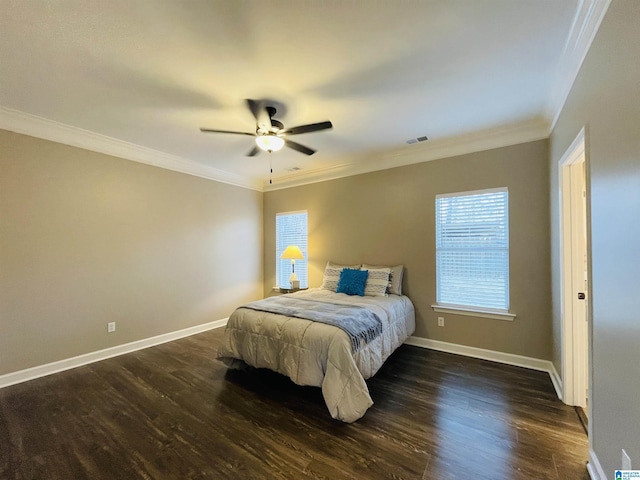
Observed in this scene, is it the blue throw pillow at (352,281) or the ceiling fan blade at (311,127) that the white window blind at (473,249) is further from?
the ceiling fan blade at (311,127)

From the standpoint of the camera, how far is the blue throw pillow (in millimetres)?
3750

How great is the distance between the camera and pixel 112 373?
117 inches

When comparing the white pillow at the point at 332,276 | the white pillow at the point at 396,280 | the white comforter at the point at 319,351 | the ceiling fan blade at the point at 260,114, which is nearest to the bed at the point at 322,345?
the white comforter at the point at 319,351

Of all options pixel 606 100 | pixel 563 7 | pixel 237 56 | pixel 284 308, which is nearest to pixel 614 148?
pixel 606 100

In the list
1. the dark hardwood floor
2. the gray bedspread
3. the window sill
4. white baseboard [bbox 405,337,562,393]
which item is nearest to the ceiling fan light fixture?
the gray bedspread

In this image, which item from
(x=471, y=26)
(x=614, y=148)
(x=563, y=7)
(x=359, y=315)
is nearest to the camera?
(x=614, y=148)

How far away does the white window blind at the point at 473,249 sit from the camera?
3232 millimetres

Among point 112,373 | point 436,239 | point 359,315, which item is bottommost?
point 112,373

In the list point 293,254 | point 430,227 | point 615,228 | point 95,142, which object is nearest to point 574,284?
point 615,228

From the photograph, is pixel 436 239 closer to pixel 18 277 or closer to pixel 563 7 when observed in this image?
pixel 563 7

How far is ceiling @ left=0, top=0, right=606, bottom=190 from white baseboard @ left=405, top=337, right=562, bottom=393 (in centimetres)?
259

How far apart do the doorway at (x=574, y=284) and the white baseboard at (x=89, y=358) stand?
475cm

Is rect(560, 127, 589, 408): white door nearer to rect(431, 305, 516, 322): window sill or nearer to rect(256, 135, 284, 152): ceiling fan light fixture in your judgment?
rect(431, 305, 516, 322): window sill

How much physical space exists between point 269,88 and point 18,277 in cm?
332
